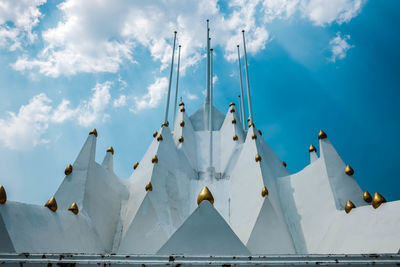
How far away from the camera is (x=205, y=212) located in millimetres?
4672

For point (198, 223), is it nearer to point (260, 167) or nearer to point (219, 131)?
point (260, 167)

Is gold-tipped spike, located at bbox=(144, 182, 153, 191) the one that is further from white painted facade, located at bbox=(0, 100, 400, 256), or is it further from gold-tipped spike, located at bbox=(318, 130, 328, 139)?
gold-tipped spike, located at bbox=(318, 130, 328, 139)

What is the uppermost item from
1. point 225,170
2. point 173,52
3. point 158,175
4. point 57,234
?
point 173,52

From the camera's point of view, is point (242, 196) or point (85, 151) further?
point (242, 196)

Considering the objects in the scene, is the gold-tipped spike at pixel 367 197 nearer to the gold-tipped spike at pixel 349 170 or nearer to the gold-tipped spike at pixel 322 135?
the gold-tipped spike at pixel 349 170

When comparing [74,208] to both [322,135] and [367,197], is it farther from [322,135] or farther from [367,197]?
[322,135]

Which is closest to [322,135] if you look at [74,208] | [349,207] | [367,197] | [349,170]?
[349,170]

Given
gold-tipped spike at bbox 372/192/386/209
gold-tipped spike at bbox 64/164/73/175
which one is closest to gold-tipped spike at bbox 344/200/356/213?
gold-tipped spike at bbox 372/192/386/209

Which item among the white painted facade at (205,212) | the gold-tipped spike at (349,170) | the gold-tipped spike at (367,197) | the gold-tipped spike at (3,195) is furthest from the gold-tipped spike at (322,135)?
the gold-tipped spike at (3,195)

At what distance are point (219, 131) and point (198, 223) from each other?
9667mm

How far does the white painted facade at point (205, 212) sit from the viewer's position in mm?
4648

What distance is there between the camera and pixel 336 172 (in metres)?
7.79

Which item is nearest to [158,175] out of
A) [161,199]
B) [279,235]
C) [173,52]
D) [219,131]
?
[161,199]

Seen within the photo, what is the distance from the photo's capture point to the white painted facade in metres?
4.65
